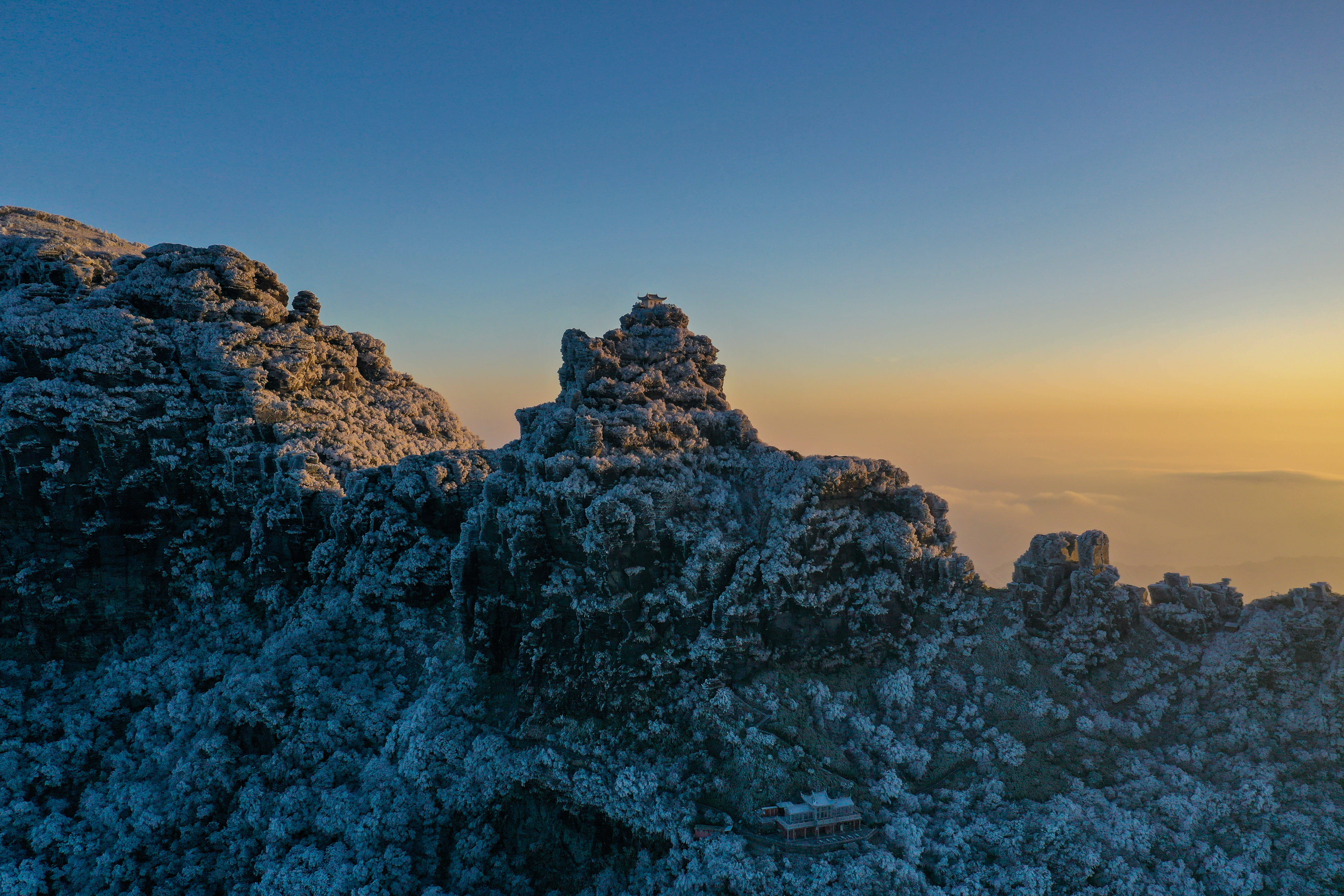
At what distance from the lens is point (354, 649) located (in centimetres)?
4634

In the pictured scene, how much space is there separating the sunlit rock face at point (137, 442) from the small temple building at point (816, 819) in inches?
1355

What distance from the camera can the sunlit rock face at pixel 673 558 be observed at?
38.3 m

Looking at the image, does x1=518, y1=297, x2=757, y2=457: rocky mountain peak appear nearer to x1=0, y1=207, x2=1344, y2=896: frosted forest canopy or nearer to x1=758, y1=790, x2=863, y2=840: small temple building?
x1=0, y1=207, x2=1344, y2=896: frosted forest canopy

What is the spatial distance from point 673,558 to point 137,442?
37448 mm

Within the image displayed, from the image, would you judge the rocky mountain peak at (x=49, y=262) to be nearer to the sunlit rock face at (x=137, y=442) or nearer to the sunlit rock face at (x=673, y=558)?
the sunlit rock face at (x=137, y=442)

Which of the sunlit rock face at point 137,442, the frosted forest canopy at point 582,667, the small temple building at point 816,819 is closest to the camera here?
the small temple building at point 816,819

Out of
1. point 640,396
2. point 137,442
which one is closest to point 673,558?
point 640,396

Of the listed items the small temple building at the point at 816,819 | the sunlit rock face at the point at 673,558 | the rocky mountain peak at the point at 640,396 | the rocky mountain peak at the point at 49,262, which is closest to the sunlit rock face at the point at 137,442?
the rocky mountain peak at the point at 49,262

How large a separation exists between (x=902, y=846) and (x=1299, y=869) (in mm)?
15461

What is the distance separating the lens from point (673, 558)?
39.6 m

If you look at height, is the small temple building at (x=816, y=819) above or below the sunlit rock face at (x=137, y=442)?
below

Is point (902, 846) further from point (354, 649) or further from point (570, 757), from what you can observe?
point (354, 649)

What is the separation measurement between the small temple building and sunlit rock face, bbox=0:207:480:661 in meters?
34.4

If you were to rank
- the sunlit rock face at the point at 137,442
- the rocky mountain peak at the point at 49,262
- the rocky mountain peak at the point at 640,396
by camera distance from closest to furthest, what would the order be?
1. the rocky mountain peak at the point at 640,396
2. the sunlit rock face at the point at 137,442
3. the rocky mountain peak at the point at 49,262
